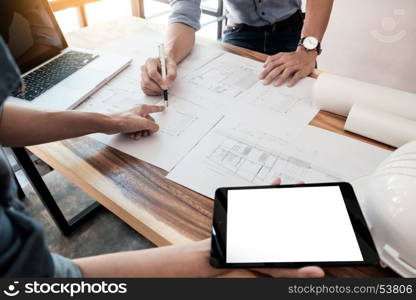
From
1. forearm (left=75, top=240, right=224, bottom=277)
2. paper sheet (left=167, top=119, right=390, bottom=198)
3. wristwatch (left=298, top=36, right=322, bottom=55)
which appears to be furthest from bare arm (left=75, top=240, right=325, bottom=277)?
wristwatch (left=298, top=36, right=322, bottom=55)

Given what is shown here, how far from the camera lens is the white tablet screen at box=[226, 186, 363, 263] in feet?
1.37

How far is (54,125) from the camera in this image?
0.65 metres

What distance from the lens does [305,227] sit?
44cm


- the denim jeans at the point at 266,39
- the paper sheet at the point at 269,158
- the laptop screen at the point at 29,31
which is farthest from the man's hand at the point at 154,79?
the denim jeans at the point at 266,39

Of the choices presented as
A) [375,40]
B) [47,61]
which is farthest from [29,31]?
[375,40]

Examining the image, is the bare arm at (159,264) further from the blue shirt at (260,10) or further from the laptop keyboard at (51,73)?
the blue shirt at (260,10)

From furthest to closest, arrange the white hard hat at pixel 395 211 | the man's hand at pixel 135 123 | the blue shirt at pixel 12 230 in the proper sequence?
1. the man's hand at pixel 135 123
2. the white hard hat at pixel 395 211
3. the blue shirt at pixel 12 230

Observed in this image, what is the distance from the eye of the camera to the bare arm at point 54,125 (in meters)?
0.63

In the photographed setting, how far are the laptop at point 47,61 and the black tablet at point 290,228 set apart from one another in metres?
0.55

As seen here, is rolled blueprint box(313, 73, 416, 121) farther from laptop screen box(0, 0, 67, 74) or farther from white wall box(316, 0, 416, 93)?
white wall box(316, 0, 416, 93)

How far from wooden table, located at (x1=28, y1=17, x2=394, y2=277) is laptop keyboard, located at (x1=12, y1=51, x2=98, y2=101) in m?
0.24

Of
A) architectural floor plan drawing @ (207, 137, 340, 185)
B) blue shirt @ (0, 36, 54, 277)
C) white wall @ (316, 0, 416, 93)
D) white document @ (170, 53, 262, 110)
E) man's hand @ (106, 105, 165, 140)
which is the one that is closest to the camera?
blue shirt @ (0, 36, 54, 277)

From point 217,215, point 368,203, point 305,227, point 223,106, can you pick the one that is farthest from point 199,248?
point 223,106

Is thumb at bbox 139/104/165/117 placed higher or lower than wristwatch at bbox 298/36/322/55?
lower
